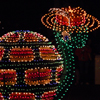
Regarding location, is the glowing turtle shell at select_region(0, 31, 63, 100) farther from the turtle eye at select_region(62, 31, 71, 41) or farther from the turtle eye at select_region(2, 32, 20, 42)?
the turtle eye at select_region(62, 31, 71, 41)

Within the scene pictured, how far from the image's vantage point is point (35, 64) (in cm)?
335

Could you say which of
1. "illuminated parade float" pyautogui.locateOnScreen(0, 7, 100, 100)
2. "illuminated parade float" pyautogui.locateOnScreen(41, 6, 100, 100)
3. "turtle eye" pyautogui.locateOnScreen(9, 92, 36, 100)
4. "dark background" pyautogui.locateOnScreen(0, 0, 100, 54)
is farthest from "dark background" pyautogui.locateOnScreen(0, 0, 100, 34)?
"turtle eye" pyautogui.locateOnScreen(9, 92, 36, 100)

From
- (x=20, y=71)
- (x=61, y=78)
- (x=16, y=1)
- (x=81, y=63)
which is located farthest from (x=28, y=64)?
(x=16, y=1)

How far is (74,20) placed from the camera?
3.86 meters

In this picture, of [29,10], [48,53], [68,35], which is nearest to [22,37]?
[48,53]

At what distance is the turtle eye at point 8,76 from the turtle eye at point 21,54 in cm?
19

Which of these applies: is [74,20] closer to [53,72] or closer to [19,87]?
[53,72]

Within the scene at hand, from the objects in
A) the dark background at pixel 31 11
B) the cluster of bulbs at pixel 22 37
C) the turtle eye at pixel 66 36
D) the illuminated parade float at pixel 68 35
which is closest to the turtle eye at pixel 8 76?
the cluster of bulbs at pixel 22 37

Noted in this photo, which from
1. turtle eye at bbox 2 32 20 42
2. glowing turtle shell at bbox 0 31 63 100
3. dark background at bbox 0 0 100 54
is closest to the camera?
glowing turtle shell at bbox 0 31 63 100

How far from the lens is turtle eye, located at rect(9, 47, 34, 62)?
3.38 metres

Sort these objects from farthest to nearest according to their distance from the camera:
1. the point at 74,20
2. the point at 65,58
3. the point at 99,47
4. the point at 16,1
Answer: the point at 16,1
the point at 99,47
the point at 74,20
the point at 65,58

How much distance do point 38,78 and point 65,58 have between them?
1.82 ft

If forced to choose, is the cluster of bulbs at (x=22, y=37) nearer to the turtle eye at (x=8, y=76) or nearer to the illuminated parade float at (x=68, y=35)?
the illuminated parade float at (x=68, y=35)

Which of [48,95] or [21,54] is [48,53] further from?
[48,95]
